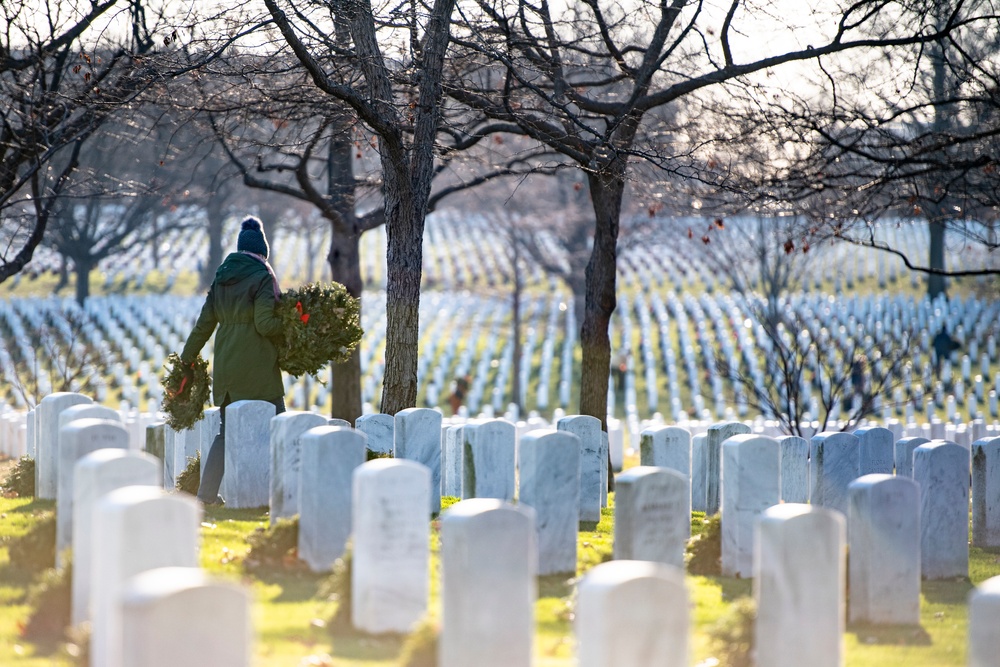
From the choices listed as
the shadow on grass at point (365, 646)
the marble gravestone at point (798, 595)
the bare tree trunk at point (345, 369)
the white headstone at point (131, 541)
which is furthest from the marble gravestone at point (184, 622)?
the bare tree trunk at point (345, 369)

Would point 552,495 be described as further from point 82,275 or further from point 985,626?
point 82,275

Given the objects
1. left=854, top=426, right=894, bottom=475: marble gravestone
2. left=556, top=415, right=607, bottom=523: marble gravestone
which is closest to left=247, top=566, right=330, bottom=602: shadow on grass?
left=556, top=415, right=607, bottom=523: marble gravestone

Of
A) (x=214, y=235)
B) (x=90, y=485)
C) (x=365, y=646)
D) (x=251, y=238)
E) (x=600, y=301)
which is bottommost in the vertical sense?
(x=365, y=646)

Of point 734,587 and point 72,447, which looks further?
point 734,587

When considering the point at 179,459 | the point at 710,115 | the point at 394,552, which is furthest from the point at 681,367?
the point at 394,552

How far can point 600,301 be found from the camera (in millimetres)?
11039

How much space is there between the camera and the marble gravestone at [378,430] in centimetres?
820

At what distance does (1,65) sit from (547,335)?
27.2 m

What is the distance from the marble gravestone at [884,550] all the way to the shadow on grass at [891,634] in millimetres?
32

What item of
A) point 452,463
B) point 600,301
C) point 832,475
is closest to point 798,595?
point 832,475

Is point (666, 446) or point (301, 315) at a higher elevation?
point (301, 315)

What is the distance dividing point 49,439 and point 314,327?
1.99 metres

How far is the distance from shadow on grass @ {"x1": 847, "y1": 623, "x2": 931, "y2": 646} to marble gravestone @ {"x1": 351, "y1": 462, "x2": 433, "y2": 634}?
2252 mm

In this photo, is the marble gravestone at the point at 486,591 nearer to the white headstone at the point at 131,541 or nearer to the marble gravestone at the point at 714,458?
the white headstone at the point at 131,541
